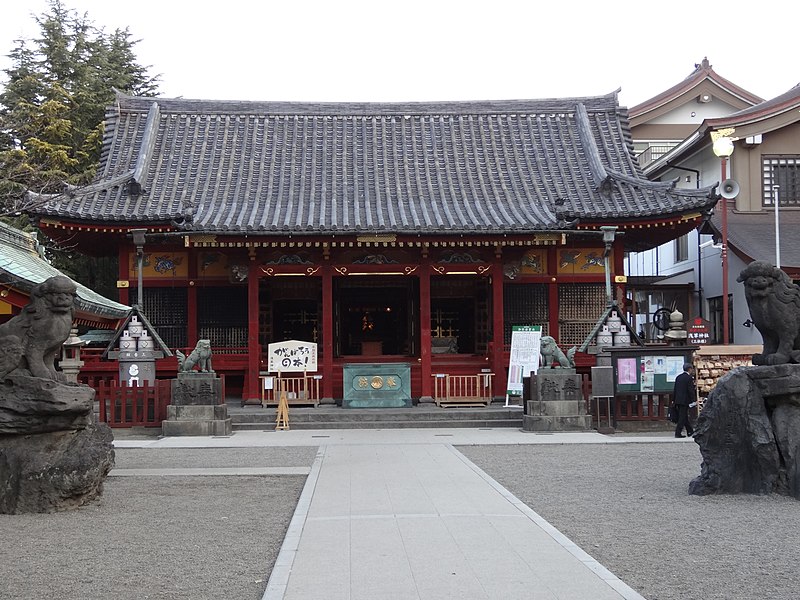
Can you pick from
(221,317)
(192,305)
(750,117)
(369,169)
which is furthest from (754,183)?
(192,305)

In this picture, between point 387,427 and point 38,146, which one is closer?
point 387,427

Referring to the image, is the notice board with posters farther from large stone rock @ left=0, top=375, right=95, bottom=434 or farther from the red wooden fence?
large stone rock @ left=0, top=375, right=95, bottom=434

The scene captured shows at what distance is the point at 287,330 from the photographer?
84.9ft

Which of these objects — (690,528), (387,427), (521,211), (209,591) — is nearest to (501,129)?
(521,211)

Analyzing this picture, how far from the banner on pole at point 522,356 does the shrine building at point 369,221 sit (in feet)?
3.18

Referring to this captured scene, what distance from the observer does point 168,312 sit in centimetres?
2322

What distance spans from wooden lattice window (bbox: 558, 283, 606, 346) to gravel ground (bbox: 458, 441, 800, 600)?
363 inches

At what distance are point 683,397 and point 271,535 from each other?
11540 millimetres

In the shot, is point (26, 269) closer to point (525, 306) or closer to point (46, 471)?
point (46, 471)

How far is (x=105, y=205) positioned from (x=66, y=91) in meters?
9.74

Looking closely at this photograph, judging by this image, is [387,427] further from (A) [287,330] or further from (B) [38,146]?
(B) [38,146]

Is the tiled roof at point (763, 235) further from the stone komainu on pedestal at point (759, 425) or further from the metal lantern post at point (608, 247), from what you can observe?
the stone komainu on pedestal at point (759, 425)

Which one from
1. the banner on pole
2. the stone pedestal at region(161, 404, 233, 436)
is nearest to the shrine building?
the banner on pole

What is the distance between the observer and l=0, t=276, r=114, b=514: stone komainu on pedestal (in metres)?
9.20
